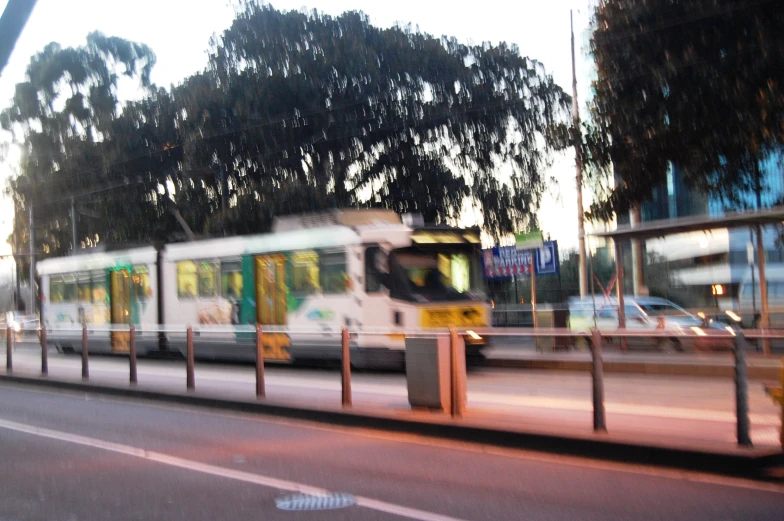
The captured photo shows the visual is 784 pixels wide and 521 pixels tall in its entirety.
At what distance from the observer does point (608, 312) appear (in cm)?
2086

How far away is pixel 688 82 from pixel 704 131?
3.55ft

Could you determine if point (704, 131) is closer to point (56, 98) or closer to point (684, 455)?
point (684, 455)

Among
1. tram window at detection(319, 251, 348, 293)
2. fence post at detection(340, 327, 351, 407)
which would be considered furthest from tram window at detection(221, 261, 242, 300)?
fence post at detection(340, 327, 351, 407)

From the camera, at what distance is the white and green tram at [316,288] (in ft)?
54.9

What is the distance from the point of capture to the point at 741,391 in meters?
8.08

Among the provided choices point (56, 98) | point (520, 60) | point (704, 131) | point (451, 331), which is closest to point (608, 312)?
point (704, 131)

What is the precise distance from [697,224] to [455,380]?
9.01 meters

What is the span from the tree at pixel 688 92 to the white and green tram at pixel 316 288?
14.0ft

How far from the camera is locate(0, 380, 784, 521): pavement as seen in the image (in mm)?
6820

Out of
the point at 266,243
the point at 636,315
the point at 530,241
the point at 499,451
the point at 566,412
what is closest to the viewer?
the point at 499,451

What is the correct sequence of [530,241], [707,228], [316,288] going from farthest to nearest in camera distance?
[530,241] < [316,288] < [707,228]

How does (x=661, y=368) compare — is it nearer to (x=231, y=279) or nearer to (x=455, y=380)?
(x=455, y=380)

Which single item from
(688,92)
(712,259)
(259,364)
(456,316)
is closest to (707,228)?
(712,259)

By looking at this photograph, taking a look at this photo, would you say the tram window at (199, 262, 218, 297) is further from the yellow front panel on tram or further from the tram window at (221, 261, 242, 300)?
the yellow front panel on tram
